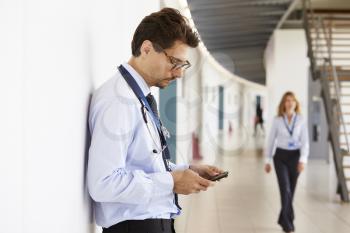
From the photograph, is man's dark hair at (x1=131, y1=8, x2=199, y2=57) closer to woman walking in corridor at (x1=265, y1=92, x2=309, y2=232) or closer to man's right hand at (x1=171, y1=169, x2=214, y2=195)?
man's right hand at (x1=171, y1=169, x2=214, y2=195)

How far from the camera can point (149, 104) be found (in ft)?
6.67

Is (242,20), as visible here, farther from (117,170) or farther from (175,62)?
(117,170)

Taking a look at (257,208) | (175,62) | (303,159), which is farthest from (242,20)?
(175,62)

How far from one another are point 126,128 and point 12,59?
2.00 ft

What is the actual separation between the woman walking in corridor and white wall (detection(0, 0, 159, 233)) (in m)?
4.68

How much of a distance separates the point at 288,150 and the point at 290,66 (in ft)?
33.5

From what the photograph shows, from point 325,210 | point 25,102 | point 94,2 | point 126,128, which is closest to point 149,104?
point 126,128

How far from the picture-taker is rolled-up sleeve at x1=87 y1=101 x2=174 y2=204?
5.63 feet

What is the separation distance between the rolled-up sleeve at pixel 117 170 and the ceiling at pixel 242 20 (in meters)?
8.97

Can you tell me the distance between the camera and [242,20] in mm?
15352

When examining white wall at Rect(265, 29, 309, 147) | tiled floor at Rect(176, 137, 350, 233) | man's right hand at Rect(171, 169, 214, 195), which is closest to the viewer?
man's right hand at Rect(171, 169, 214, 195)

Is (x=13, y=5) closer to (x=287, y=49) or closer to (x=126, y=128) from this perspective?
(x=126, y=128)

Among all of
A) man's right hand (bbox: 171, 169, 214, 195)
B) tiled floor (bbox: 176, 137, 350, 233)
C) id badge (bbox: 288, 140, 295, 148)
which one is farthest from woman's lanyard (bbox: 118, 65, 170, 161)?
id badge (bbox: 288, 140, 295, 148)

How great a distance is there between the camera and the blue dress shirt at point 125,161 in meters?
1.72
